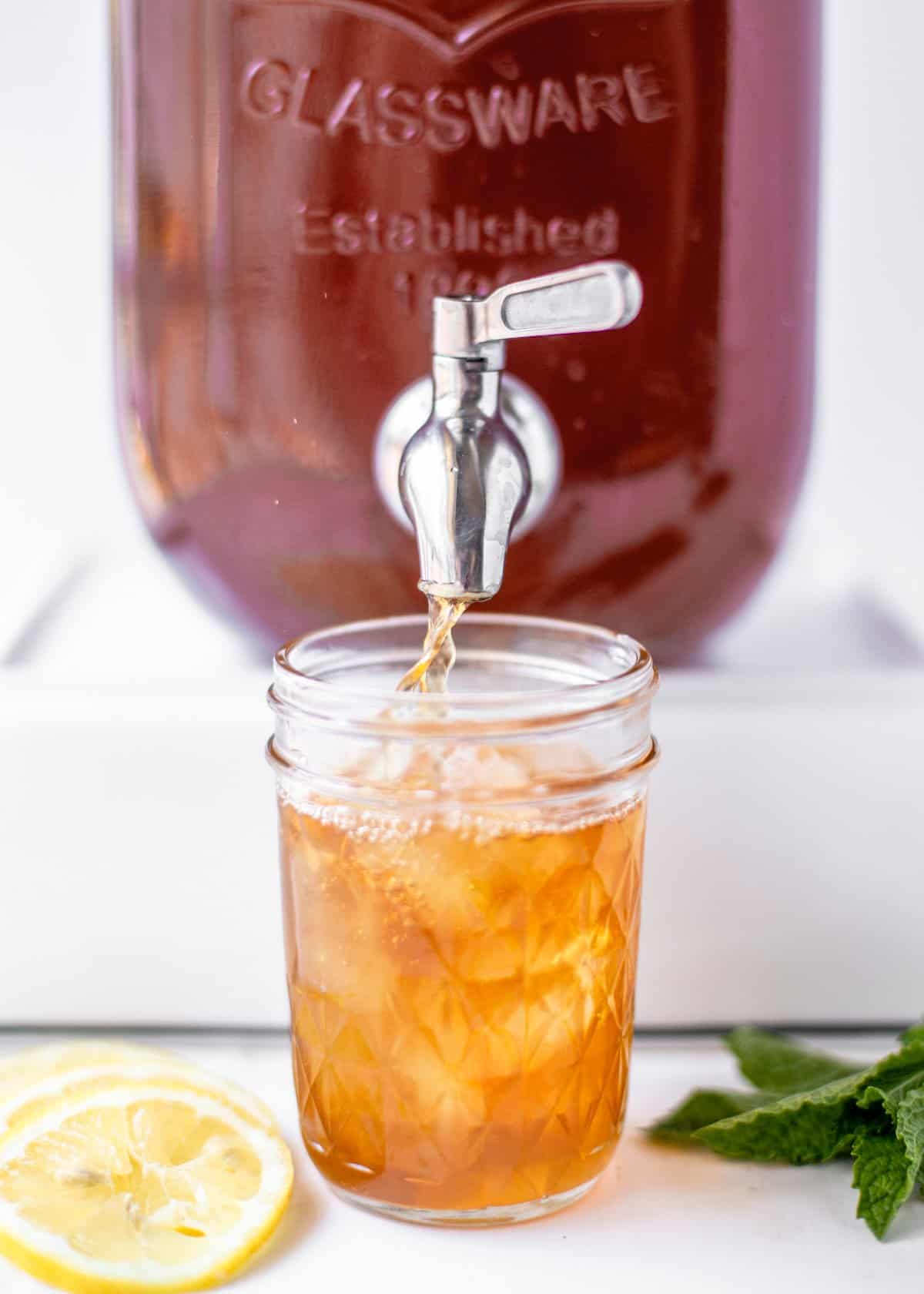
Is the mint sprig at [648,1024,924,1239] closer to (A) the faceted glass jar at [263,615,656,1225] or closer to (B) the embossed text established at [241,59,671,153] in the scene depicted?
(A) the faceted glass jar at [263,615,656,1225]

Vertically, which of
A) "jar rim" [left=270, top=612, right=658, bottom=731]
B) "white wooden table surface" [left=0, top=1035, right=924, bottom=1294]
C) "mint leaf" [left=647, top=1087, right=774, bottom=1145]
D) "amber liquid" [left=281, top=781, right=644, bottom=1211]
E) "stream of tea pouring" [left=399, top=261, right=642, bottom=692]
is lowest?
"white wooden table surface" [left=0, top=1035, right=924, bottom=1294]

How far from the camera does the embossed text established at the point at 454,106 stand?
647mm

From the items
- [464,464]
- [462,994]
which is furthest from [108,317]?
[462,994]

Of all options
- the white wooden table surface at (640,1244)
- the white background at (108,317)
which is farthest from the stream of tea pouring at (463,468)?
the white background at (108,317)

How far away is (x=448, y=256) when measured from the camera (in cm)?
66

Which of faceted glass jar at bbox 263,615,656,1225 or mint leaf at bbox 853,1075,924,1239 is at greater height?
faceted glass jar at bbox 263,615,656,1225

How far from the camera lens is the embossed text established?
0.65 m

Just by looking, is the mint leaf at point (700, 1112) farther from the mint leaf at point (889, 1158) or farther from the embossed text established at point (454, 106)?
the embossed text established at point (454, 106)

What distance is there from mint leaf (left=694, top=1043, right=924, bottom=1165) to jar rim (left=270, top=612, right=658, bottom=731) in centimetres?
17

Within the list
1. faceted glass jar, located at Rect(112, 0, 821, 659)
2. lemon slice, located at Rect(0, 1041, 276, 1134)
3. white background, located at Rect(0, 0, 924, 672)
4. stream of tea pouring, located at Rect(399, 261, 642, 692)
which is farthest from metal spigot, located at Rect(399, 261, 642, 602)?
white background, located at Rect(0, 0, 924, 672)

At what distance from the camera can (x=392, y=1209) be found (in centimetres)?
57

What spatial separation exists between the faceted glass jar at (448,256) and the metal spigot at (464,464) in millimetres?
101

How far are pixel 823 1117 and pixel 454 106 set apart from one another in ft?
1.42

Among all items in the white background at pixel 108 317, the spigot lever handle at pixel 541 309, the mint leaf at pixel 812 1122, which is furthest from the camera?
the white background at pixel 108 317
